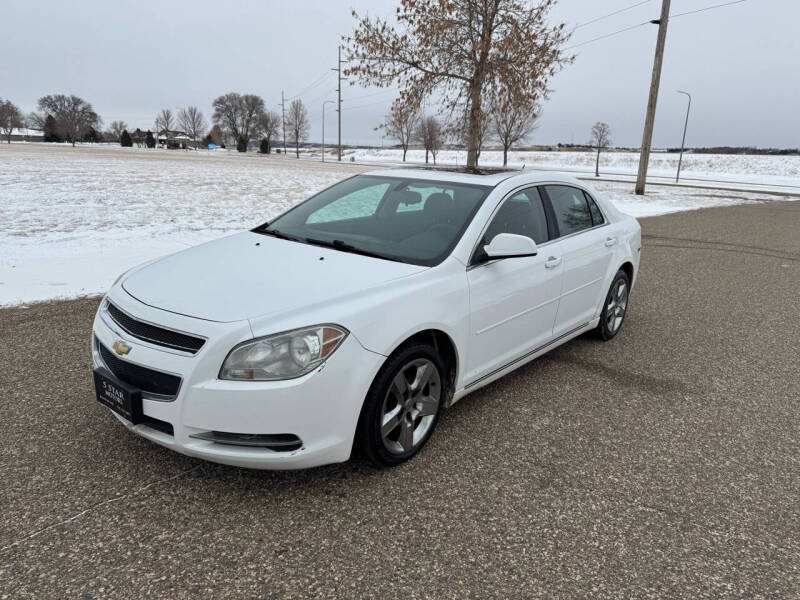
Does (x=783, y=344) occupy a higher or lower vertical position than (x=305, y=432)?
lower

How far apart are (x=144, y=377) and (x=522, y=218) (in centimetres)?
249

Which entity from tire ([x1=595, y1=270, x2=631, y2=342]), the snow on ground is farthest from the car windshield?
the snow on ground

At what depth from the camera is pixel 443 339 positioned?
10.2 ft

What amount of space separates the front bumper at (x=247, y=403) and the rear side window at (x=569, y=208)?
2196 mm

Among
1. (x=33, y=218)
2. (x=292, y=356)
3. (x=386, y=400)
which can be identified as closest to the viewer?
(x=292, y=356)

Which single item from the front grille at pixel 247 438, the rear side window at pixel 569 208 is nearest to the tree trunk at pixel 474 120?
the rear side window at pixel 569 208

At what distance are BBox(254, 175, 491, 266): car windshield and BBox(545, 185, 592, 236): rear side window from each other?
0.77 metres

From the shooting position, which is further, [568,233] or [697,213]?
[697,213]

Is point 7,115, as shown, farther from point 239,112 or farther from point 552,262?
point 552,262

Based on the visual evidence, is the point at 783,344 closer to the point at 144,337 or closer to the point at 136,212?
the point at 144,337

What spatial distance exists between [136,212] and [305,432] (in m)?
10.6

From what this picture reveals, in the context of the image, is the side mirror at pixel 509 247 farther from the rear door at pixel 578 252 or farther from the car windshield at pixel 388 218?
the rear door at pixel 578 252

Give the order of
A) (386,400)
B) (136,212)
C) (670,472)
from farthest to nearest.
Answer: (136,212)
(670,472)
(386,400)

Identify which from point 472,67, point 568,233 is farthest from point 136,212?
point 568,233
